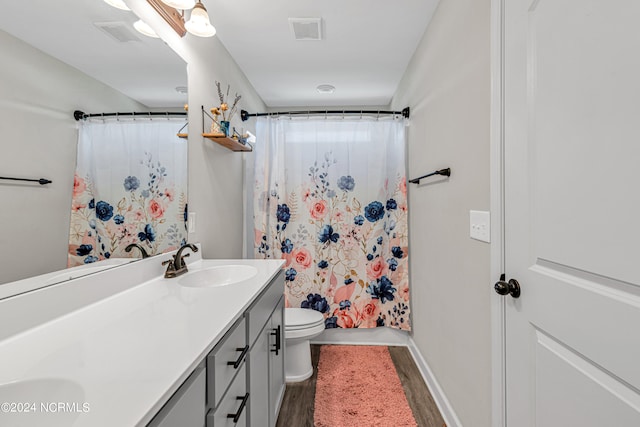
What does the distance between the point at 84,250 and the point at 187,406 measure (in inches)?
29.5

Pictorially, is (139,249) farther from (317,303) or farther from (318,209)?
(317,303)

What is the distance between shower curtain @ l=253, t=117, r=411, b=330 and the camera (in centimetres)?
246

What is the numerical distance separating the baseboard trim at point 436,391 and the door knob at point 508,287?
3.02 ft

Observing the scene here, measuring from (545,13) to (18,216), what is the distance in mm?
1603

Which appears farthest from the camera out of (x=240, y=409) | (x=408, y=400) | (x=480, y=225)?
(x=408, y=400)

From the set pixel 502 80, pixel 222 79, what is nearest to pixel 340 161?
pixel 222 79

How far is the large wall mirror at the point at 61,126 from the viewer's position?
778 mm

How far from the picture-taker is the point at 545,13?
807 mm

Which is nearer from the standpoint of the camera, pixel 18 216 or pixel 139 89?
pixel 18 216

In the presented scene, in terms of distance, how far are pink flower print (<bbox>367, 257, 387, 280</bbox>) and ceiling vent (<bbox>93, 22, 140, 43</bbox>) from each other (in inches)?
84.1

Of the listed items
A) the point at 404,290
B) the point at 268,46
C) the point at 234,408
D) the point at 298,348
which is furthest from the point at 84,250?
the point at 404,290

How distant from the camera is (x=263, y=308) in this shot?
4.19 feet

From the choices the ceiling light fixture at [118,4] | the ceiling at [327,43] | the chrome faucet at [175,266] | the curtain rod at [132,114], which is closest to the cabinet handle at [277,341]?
the chrome faucet at [175,266]

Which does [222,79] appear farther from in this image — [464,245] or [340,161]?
[464,245]
